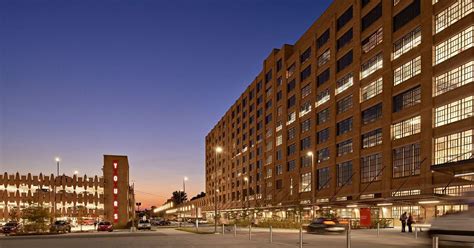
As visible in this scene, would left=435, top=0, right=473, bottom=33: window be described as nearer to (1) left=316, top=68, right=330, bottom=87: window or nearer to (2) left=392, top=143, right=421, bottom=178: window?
(2) left=392, top=143, right=421, bottom=178: window

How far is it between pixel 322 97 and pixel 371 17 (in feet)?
54.3

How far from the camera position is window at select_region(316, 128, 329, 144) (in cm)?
7061

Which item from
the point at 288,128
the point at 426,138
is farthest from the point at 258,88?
the point at 426,138

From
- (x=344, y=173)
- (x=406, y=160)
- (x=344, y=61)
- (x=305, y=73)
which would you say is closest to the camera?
(x=406, y=160)

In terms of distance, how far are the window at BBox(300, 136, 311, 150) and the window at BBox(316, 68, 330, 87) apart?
29.6ft

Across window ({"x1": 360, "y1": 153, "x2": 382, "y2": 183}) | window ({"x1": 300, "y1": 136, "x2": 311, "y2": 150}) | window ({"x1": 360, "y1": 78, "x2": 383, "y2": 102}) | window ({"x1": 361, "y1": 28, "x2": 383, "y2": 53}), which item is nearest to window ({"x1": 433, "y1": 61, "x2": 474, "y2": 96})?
window ({"x1": 360, "y1": 78, "x2": 383, "y2": 102})

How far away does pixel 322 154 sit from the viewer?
71.8m

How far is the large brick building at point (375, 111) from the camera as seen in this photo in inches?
1697

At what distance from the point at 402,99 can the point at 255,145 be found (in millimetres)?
58624

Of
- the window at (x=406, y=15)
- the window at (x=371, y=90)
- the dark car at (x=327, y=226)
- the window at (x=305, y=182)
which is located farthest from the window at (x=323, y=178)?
the dark car at (x=327, y=226)

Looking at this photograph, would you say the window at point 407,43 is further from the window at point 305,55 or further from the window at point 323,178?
the window at point 305,55

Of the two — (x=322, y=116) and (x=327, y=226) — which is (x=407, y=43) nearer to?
(x=322, y=116)

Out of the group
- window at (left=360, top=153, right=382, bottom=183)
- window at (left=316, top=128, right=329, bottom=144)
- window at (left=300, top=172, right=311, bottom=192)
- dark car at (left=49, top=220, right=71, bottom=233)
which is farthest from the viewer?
window at (left=300, top=172, right=311, bottom=192)

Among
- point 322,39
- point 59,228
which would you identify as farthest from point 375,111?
point 59,228
